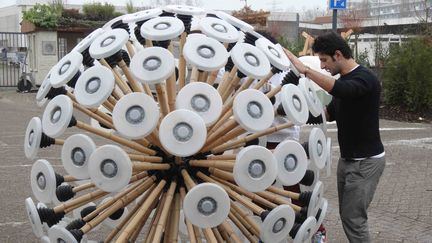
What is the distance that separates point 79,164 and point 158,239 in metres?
0.62

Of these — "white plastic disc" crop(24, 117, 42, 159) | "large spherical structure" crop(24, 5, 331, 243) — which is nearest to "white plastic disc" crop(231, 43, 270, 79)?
"large spherical structure" crop(24, 5, 331, 243)

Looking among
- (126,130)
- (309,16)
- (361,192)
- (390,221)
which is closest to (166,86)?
(126,130)

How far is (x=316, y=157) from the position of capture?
11.8ft

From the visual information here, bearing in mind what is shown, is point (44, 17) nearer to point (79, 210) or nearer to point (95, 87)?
point (79, 210)

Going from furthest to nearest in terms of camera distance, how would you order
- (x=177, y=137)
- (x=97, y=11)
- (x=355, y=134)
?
(x=97, y=11)
(x=355, y=134)
(x=177, y=137)

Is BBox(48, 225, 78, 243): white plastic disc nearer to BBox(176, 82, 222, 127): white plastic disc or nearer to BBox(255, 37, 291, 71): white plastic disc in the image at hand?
BBox(176, 82, 222, 127): white plastic disc

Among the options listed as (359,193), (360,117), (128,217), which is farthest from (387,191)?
(128,217)

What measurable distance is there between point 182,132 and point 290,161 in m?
0.67

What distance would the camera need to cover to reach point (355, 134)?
14.6 feet

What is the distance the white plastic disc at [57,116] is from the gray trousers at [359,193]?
2223 mm

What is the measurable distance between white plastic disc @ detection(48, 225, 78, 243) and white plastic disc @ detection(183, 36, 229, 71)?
1200 millimetres

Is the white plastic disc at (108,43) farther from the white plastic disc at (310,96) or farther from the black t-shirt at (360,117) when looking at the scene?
the black t-shirt at (360,117)

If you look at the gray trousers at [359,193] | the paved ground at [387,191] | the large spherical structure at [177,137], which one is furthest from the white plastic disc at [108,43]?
the paved ground at [387,191]

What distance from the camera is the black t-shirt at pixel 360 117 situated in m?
4.29
